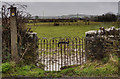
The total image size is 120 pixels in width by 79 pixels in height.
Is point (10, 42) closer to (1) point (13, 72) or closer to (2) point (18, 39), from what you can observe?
(2) point (18, 39)

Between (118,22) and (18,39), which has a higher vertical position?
A: (118,22)

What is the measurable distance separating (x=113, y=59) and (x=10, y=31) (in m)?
3.64

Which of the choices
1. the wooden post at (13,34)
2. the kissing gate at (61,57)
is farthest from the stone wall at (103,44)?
the wooden post at (13,34)

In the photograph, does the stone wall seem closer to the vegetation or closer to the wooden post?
the vegetation

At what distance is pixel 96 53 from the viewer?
6.51 metres

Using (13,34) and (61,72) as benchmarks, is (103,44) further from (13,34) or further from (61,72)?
(13,34)

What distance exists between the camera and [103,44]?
647 cm

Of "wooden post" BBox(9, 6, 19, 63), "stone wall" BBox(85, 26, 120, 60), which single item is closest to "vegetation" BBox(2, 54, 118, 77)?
"wooden post" BBox(9, 6, 19, 63)

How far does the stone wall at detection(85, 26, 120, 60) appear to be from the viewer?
20.9ft

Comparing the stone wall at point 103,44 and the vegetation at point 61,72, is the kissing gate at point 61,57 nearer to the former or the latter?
the stone wall at point 103,44

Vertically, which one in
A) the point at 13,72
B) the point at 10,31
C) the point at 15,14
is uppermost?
the point at 15,14

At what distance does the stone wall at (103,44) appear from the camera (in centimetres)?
638

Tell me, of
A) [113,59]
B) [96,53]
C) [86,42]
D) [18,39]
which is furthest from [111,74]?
[18,39]

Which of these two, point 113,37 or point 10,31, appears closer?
point 10,31
